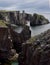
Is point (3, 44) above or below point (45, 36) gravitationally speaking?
below

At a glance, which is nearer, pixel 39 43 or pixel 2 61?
pixel 39 43

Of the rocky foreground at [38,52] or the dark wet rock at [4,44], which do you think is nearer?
the rocky foreground at [38,52]

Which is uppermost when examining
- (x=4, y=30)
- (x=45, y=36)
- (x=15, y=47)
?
(x=45, y=36)

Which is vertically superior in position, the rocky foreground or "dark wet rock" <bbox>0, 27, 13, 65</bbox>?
the rocky foreground

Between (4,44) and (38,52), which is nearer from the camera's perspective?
(38,52)

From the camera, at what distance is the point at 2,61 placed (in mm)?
101000

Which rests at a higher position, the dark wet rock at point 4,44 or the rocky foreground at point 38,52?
the rocky foreground at point 38,52

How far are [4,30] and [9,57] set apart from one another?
35.3 feet

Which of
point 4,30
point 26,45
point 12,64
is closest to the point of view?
point 26,45

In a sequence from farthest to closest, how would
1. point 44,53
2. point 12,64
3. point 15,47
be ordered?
point 15,47 → point 12,64 → point 44,53

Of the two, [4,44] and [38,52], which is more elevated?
[38,52]

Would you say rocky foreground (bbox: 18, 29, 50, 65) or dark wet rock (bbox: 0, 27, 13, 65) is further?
dark wet rock (bbox: 0, 27, 13, 65)

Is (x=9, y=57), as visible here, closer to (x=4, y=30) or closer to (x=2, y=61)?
(x=2, y=61)

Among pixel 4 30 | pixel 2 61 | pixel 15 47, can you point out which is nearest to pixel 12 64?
pixel 2 61
